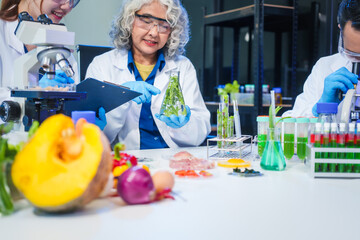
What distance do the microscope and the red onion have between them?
674 millimetres

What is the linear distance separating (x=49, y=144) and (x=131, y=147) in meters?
1.53

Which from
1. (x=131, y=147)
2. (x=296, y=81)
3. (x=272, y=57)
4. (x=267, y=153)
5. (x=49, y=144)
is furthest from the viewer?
(x=272, y=57)

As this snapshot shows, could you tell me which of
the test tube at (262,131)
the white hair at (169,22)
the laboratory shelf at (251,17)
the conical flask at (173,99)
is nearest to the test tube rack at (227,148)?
the test tube at (262,131)

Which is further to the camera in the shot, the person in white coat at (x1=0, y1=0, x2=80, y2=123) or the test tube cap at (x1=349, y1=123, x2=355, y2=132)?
the person in white coat at (x1=0, y1=0, x2=80, y2=123)

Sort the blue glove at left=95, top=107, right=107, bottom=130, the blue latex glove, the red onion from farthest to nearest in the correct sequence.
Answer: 1. the blue glove at left=95, top=107, right=107, bottom=130
2. the blue latex glove
3. the red onion

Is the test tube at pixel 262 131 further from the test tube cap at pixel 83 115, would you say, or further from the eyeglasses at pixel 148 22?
the eyeglasses at pixel 148 22

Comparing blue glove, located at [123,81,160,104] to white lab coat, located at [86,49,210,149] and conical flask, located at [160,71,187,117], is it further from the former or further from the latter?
conical flask, located at [160,71,187,117]

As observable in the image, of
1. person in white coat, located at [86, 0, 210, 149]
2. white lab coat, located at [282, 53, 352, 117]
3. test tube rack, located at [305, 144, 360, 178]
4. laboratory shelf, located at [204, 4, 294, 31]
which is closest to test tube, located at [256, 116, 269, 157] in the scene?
test tube rack, located at [305, 144, 360, 178]

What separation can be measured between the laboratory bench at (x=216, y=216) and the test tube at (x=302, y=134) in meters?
0.33

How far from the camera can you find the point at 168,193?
0.97 meters

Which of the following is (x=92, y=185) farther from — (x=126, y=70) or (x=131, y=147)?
(x=126, y=70)

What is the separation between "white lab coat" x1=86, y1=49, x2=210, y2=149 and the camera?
220 centimetres

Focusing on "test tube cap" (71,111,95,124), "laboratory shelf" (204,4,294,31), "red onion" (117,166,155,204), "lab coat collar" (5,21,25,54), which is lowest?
"red onion" (117,166,155,204)

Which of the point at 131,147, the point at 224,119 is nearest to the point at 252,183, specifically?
the point at 224,119
